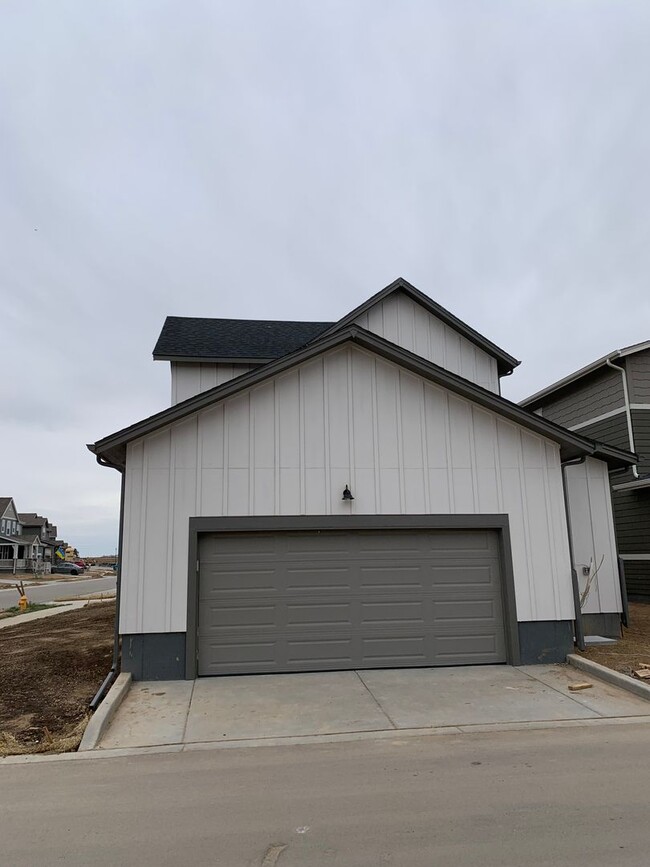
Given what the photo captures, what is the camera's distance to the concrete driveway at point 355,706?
6.19 metres

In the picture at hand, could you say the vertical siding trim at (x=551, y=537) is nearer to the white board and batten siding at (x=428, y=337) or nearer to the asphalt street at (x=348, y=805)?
the asphalt street at (x=348, y=805)

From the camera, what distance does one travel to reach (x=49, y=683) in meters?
8.12

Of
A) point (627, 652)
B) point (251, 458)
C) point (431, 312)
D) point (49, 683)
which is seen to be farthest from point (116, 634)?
point (431, 312)

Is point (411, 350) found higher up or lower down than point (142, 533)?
higher up

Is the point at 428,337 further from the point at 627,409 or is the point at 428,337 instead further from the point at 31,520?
the point at 31,520

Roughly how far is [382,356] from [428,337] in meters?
5.44

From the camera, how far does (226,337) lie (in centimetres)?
1583

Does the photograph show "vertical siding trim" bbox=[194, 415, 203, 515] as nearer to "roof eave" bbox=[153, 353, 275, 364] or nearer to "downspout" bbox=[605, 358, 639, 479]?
"roof eave" bbox=[153, 353, 275, 364]

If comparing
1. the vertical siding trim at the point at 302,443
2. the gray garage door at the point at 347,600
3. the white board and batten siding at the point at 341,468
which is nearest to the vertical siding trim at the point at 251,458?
the white board and batten siding at the point at 341,468

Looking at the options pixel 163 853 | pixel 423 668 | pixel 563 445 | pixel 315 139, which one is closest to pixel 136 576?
pixel 423 668

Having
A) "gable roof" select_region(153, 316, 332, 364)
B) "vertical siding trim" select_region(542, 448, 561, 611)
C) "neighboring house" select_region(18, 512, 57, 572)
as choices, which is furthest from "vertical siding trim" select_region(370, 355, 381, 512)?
"neighboring house" select_region(18, 512, 57, 572)

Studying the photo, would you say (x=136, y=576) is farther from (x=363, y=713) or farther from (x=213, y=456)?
(x=363, y=713)

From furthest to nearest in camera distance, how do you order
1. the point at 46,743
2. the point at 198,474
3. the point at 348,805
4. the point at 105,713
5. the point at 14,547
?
1. the point at 14,547
2. the point at 198,474
3. the point at 105,713
4. the point at 46,743
5. the point at 348,805

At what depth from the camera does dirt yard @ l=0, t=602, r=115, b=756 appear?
241 inches
